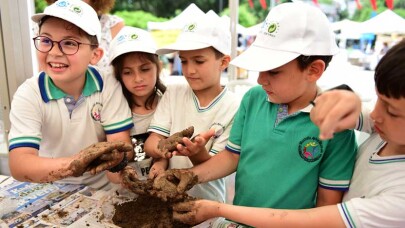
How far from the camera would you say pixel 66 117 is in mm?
1340

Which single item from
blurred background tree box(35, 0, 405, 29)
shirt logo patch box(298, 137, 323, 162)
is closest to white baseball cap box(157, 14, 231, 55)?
shirt logo patch box(298, 137, 323, 162)

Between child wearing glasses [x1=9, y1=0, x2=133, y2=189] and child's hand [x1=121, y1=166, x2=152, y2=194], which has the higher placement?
child wearing glasses [x1=9, y1=0, x2=133, y2=189]

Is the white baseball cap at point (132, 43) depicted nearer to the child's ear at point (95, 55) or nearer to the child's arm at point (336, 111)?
the child's ear at point (95, 55)

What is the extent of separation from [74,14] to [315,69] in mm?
894

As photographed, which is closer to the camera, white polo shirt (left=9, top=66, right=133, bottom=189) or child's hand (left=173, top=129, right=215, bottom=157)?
child's hand (left=173, top=129, right=215, bottom=157)

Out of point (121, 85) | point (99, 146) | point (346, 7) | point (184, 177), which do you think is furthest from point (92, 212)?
point (346, 7)

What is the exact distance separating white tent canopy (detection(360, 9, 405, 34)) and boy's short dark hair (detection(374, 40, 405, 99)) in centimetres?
200

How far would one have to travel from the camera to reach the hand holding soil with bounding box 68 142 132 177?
106 centimetres

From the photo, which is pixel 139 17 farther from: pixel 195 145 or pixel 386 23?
pixel 195 145

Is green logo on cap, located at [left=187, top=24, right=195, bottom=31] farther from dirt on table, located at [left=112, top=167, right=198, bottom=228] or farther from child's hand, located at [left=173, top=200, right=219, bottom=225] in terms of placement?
child's hand, located at [left=173, top=200, right=219, bottom=225]

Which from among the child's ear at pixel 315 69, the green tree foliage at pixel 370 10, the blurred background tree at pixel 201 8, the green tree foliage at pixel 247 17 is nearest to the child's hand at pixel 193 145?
the child's ear at pixel 315 69

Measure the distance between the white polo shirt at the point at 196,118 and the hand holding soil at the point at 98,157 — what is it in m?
0.30

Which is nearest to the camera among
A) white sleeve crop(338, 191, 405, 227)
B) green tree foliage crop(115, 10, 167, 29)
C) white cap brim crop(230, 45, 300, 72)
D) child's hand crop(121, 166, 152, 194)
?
white sleeve crop(338, 191, 405, 227)

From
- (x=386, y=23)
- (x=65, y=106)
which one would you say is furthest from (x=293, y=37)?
(x=386, y=23)
